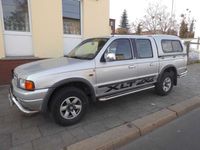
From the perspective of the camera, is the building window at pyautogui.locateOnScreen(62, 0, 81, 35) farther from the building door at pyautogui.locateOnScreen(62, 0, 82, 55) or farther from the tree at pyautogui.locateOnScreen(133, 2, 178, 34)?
the tree at pyautogui.locateOnScreen(133, 2, 178, 34)

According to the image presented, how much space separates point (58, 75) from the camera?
126 inches

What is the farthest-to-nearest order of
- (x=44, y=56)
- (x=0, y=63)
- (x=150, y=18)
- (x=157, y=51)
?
1. (x=150, y=18)
2. (x=44, y=56)
3. (x=0, y=63)
4. (x=157, y=51)

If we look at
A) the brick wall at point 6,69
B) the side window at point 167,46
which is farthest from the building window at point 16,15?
the side window at point 167,46

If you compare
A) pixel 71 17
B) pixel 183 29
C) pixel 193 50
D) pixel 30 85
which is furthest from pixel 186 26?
pixel 30 85

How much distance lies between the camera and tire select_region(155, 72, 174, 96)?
511 cm

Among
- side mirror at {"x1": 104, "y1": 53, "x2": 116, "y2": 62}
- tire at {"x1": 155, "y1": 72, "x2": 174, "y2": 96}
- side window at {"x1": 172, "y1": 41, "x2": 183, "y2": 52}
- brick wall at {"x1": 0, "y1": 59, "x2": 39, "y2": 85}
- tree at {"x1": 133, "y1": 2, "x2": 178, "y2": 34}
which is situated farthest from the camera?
tree at {"x1": 133, "y1": 2, "x2": 178, "y2": 34}

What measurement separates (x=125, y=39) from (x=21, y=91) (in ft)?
8.63

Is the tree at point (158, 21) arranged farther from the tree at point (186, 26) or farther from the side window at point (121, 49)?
the side window at point (121, 49)

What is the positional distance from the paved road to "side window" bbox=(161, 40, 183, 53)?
7.22 feet

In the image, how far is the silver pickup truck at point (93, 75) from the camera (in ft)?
10.2

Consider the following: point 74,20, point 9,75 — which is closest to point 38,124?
point 9,75

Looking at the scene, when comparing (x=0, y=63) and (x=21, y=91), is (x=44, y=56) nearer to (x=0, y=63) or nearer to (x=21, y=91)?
(x=0, y=63)

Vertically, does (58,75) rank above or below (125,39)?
below

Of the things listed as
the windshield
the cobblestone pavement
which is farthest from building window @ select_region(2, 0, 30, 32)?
the windshield
